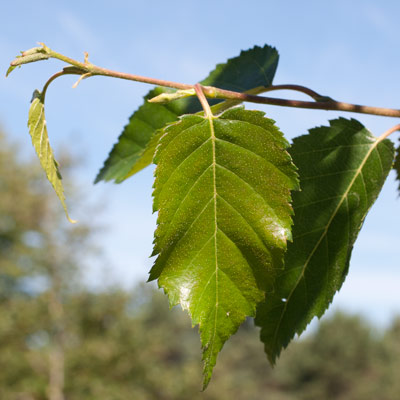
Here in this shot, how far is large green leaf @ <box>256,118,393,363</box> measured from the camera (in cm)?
66

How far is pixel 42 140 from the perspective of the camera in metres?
0.56

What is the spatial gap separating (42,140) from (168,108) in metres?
0.32

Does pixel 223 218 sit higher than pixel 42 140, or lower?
lower

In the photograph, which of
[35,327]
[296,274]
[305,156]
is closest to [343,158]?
[305,156]

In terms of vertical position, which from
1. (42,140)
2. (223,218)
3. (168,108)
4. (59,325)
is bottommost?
(223,218)

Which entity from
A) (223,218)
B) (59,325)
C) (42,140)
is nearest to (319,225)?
(223,218)

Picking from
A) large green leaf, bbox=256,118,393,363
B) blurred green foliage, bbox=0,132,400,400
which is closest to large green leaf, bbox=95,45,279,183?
large green leaf, bbox=256,118,393,363

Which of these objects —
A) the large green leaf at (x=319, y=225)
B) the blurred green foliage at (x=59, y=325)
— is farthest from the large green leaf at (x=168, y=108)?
the blurred green foliage at (x=59, y=325)

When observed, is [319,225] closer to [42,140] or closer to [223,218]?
[223,218]

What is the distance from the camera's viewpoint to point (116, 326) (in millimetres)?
17547

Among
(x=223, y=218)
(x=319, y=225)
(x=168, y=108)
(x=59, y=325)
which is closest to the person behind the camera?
(x=223, y=218)

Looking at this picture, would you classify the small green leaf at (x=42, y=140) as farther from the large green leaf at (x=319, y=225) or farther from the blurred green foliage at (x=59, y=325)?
the blurred green foliage at (x=59, y=325)

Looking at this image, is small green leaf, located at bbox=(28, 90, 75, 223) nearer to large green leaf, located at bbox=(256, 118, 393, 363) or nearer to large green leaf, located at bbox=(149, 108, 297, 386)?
large green leaf, located at bbox=(149, 108, 297, 386)

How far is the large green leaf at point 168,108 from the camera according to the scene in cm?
80
